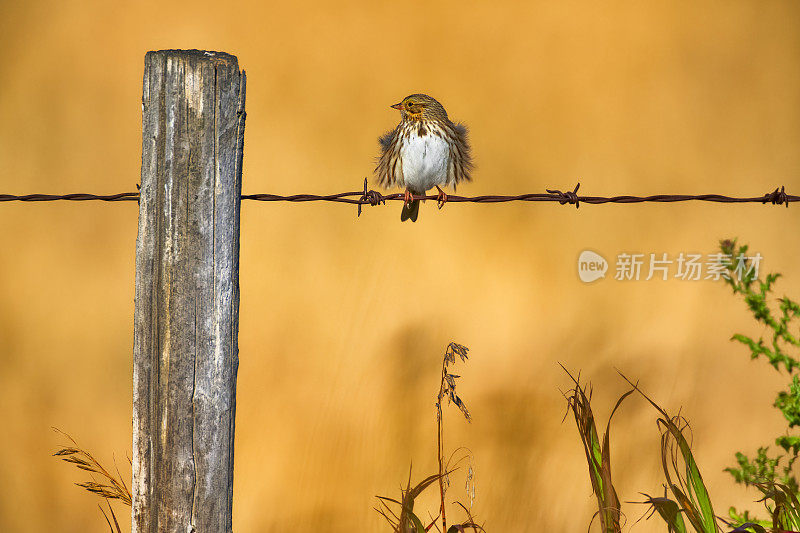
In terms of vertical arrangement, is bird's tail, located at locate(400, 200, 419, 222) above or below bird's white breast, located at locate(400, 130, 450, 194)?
below

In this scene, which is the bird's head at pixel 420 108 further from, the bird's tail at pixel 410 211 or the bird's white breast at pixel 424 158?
the bird's tail at pixel 410 211

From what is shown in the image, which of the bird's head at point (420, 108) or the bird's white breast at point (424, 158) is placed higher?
the bird's head at point (420, 108)

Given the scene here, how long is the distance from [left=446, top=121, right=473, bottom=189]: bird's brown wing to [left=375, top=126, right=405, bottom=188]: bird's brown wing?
0.17 meters

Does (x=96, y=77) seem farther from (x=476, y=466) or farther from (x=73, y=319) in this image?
(x=476, y=466)

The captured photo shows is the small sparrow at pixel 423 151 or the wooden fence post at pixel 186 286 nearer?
the wooden fence post at pixel 186 286

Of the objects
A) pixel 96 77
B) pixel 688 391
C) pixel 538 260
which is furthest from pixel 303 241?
pixel 688 391

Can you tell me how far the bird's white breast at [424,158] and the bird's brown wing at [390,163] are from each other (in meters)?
0.03

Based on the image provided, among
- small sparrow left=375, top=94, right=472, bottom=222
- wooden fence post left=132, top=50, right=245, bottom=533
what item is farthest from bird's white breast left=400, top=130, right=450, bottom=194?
wooden fence post left=132, top=50, right=245, bottom=533

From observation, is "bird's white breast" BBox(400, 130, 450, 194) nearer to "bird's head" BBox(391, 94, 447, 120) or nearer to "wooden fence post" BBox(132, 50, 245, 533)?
"bird's head" BBox(391, 94, 447, 120)

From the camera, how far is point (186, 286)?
120cm

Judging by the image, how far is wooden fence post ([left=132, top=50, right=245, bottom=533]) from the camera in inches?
47.4

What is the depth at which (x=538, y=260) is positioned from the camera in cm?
270

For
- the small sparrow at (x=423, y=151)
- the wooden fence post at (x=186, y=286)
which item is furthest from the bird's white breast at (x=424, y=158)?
the wooden fence post at (x=186, y=286)

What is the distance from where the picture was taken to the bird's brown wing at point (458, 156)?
2.60m
